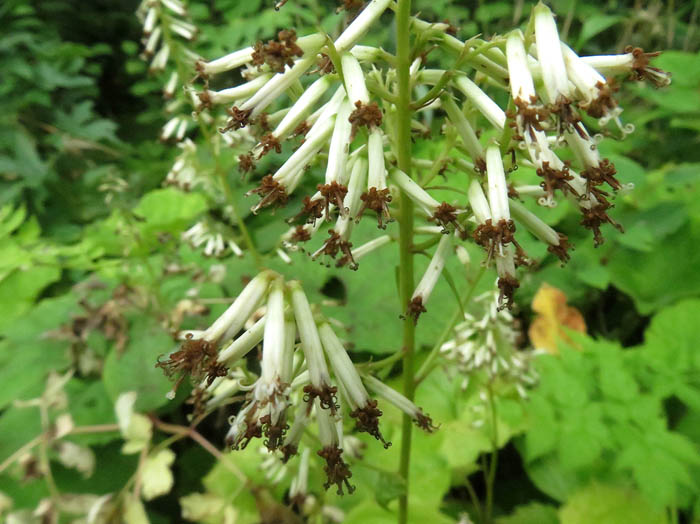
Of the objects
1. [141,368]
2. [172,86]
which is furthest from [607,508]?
[172,86]

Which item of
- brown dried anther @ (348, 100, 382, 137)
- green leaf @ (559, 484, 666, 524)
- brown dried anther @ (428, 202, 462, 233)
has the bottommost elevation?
green leaf @ (559, 484, 666, 524)

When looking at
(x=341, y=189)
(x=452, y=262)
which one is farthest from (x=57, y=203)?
(x=341, y=189)

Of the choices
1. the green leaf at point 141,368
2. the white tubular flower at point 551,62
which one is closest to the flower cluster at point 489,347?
the white tubular flower at point 551,62

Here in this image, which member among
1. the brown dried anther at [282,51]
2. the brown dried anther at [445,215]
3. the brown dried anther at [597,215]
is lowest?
the brown dried anther at [597,215]

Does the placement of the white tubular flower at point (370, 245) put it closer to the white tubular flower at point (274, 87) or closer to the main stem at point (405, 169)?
the main stem at point (405, 169)

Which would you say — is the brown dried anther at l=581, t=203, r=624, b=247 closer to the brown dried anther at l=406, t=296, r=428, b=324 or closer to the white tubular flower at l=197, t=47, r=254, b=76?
the brown dried anther at l=406, t=296, r=428, b=324

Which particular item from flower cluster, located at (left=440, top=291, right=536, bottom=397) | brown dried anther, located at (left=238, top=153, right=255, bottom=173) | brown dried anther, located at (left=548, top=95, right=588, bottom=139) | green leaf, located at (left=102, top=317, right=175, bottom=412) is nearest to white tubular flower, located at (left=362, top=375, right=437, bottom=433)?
brown dried anther, located at (left=238, top=153, right=255, bottom=173)
